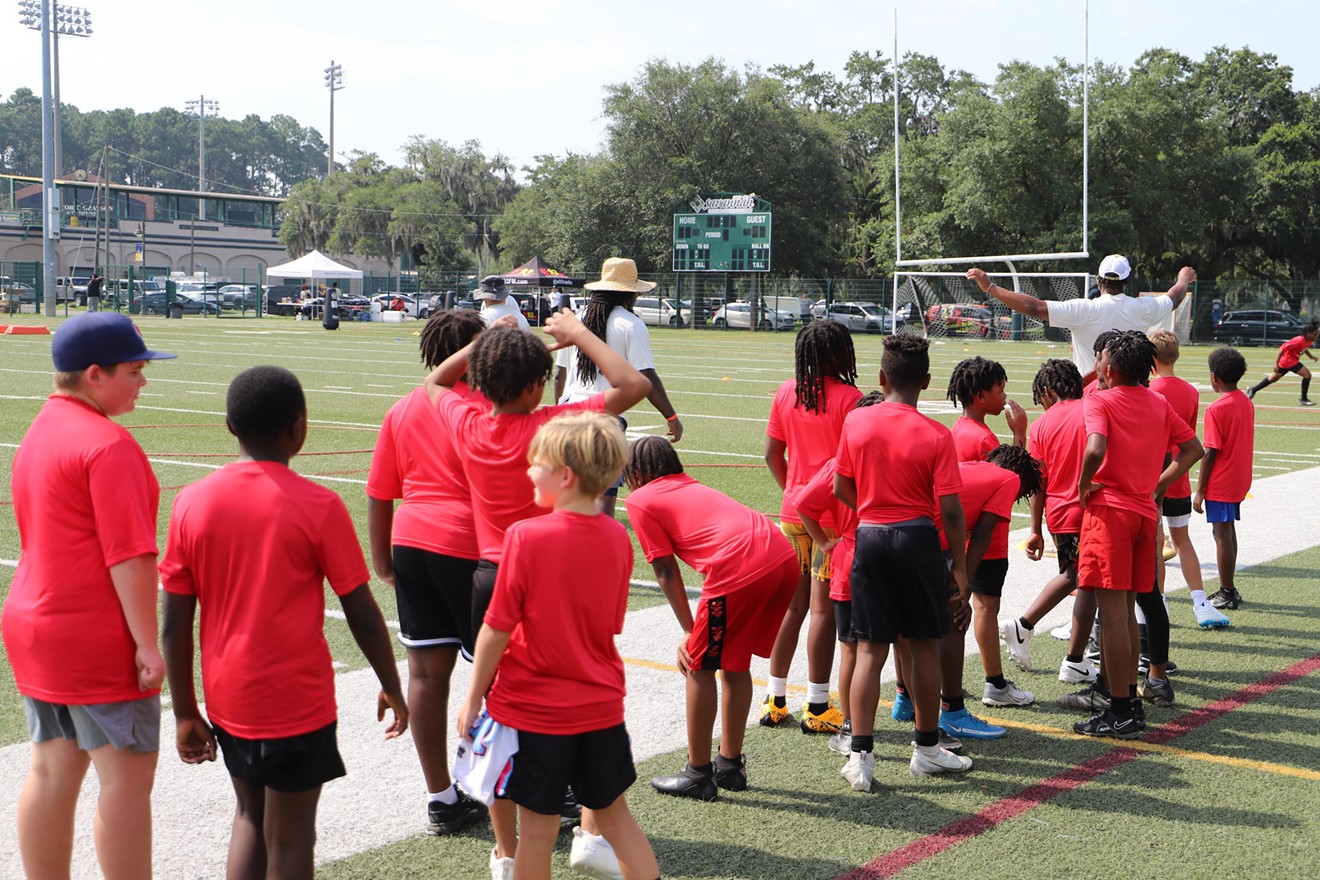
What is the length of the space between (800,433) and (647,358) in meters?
1.14

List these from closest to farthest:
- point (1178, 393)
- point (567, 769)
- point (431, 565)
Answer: point (567, 769) → point (431, 565) → point (1178, 393)

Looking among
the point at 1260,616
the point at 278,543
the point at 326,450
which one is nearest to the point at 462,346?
the point at 278,543

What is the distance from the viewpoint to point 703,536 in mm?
4762

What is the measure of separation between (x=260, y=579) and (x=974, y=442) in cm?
353

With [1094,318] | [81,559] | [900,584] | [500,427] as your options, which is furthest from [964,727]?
[81,559]

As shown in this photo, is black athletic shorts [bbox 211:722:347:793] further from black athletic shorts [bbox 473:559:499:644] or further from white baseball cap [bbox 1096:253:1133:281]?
white baseball cap [bbox 1096:253:1133:281]

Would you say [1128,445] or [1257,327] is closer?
[1128,445]

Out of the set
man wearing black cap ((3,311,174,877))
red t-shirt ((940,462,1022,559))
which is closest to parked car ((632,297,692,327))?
red t-shirt ((940,462,1022,559))

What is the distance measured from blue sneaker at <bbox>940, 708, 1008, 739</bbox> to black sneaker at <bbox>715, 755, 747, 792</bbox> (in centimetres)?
108

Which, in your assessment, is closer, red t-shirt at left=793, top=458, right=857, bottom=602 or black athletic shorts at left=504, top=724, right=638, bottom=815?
black athletic shorts at left=504, top=724, right=638, bottom=815

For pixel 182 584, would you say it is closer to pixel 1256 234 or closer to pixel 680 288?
pixel 680 288

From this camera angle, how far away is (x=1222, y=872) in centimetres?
426

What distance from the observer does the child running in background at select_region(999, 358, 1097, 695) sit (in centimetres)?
627

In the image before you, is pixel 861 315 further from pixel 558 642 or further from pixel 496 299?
pixel 558 642
